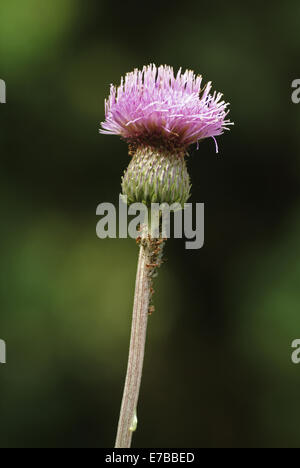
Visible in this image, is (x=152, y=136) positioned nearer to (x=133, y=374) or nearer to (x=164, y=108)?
(x=164, y=108)

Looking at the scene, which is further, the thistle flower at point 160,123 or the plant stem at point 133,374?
the thistle flower at point 160,123

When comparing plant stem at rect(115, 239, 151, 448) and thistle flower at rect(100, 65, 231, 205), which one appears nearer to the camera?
plant stem at rect(115, 239, 151, 448)

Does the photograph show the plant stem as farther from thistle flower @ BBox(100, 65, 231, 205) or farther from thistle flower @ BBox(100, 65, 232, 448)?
thistle flower @ BBox(100, 65, 231, 205)

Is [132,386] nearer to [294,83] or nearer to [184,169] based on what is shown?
[184,169]

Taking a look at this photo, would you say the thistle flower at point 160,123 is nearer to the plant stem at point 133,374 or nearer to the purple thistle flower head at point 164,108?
the purple thistle flower head at point 164,108

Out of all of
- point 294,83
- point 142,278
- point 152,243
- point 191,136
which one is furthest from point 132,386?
point 294,83

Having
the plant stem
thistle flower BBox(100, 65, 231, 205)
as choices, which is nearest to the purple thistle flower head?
thistle flower BBox(100, 65, 231, 205)

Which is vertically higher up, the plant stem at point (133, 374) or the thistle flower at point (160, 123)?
the thistle flower at point (160, 123)

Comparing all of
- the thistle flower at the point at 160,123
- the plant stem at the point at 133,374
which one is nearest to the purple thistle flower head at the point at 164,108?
the thistle flower at the point at 160,123
